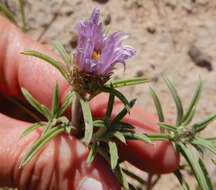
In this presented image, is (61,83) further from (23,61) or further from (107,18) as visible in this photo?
(107,18)

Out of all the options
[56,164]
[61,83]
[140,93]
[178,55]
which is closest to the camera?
[56,164]

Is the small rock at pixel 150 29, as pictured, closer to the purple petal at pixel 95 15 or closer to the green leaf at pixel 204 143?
the green leaf at pixel 204 143

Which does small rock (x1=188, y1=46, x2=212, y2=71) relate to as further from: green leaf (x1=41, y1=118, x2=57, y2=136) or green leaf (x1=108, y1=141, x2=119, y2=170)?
green leaf (x1=41, y1=118, x2=57, y2=136)

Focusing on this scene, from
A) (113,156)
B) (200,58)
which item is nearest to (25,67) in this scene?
(113,156)

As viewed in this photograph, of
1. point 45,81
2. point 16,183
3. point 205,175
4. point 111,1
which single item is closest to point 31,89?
point 45,81

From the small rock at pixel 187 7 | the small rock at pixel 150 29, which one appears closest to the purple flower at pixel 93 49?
the small rock at pixel 150 29

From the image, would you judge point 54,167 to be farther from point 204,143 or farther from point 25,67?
point 204,143
